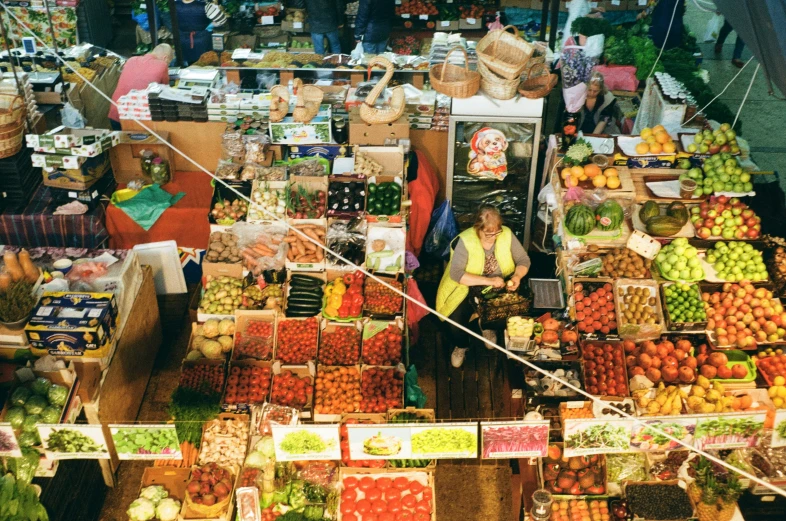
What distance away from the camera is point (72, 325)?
5.59 m

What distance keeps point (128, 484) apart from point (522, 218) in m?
4.85

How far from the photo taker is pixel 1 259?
6383mm

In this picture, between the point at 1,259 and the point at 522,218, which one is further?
the point at 522,218

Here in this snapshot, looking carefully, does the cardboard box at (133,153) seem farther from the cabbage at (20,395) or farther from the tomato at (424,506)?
the tomato at (424,506)

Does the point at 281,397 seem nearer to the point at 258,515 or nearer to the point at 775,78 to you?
the point at 258,515

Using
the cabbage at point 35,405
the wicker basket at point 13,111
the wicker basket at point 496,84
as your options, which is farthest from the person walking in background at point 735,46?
the cabbage at point 35,405

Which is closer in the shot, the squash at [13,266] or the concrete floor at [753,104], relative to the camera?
the squash at [13,266]

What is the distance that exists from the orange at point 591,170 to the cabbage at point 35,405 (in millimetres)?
4826

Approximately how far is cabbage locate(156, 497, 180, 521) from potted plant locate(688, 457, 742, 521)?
376 centimetres

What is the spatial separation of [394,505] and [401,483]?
7.0 inches

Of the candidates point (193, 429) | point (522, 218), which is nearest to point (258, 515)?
point (193, 429)

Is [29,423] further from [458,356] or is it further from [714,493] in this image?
[714,493]

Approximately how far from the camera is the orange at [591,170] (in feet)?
21.9

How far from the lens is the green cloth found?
747 centimetres
